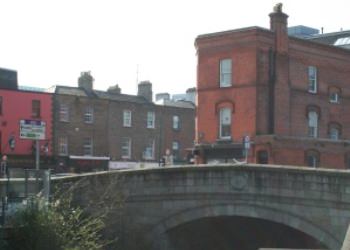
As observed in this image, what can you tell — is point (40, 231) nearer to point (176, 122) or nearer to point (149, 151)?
point (149, 151)

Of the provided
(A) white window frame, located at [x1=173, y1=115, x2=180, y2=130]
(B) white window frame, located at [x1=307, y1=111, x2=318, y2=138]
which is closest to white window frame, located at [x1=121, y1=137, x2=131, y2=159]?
(A) white window frame, located at [x1=173, y1=115, x2=180, y2=130]

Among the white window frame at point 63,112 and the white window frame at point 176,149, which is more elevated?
the white window frame at point 63,112

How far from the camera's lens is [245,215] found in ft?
72.9

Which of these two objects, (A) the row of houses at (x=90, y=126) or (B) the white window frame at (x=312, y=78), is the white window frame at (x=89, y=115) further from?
(B) the white window frame at (x=312, y=78)

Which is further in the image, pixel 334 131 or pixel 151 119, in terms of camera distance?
pixel 151 119

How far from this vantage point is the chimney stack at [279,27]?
4031 centimetres

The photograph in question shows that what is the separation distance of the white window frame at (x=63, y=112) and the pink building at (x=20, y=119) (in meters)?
0.94

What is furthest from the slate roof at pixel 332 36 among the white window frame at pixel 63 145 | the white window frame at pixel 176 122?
the white window frame at pixel 63 145

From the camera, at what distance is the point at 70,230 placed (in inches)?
658

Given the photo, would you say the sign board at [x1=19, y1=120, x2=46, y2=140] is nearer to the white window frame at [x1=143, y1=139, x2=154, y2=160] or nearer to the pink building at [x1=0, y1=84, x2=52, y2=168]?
the pink building at [x1=0, y1=84, x2=52, y2=168]

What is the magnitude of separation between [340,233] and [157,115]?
121 ft

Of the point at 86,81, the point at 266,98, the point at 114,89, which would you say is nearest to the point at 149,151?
the point at 114,89

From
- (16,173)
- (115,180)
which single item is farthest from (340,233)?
(16,173)

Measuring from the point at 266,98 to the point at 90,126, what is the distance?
16.5 meters
